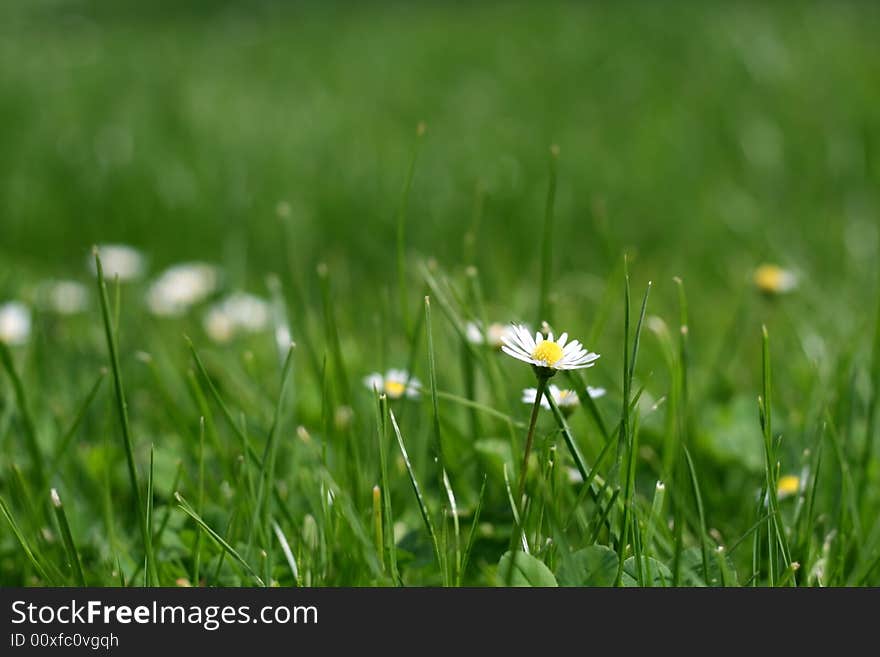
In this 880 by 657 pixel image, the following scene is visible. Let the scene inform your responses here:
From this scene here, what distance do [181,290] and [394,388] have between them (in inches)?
41.0

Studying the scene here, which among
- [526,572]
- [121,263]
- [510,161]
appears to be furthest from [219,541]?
[510,161]

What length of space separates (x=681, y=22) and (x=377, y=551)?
3.87 meters

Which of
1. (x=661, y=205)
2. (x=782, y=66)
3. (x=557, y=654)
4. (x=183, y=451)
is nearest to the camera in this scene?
(x=557, y=654)

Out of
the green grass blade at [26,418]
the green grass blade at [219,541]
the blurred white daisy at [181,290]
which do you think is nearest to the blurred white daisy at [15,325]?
the blurred white daisy at [181,290]

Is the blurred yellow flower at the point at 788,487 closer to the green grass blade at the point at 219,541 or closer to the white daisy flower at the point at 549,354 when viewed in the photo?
the white daisy flower at the point at 549,354

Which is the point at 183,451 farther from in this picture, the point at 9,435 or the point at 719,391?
the point at 719,391

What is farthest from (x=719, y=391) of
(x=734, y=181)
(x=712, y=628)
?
(x=734, y=181)

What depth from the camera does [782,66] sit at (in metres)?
3.66

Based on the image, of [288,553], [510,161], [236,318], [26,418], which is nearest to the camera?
[288,553]

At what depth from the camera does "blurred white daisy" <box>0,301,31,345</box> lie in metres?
1.83

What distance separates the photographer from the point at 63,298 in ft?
7.20

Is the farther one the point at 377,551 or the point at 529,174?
the point at 529,174

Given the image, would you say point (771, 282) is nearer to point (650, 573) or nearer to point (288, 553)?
point (650, 573)

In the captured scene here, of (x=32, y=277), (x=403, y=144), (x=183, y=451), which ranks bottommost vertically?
(x=183, y=451)
